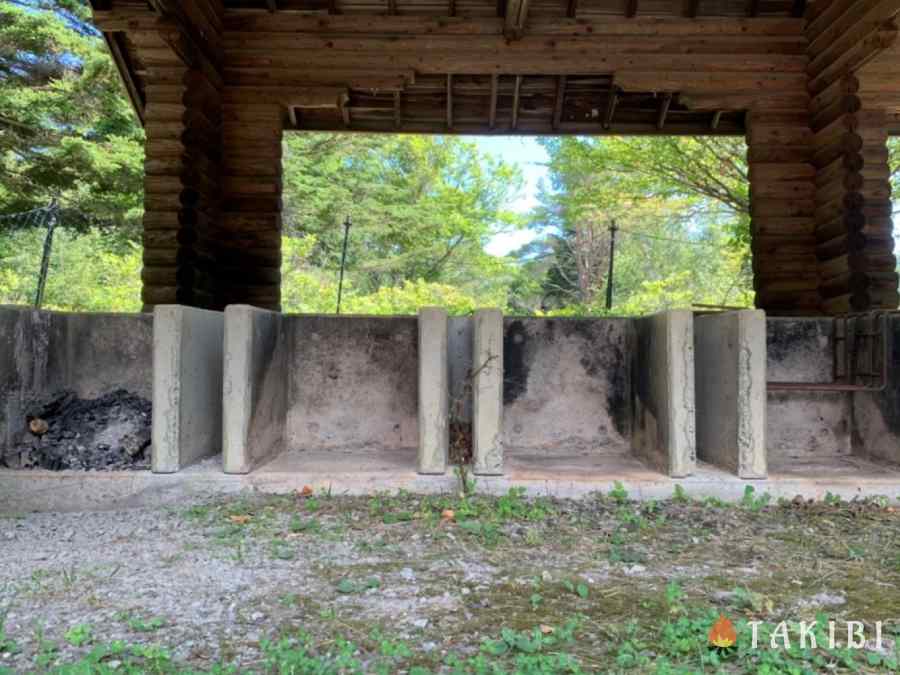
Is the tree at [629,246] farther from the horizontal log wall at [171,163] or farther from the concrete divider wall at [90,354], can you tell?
the concrete divider wall at [90,354]

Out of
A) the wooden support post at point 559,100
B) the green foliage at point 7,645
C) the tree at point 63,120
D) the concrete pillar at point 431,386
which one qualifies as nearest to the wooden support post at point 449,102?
the wooden support post at point 559,100

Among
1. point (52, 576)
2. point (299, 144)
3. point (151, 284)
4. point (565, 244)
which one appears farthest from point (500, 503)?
point (565, 244)

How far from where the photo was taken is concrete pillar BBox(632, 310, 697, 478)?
15.2 ft

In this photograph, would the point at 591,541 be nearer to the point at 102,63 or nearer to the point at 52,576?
the point at 52,576

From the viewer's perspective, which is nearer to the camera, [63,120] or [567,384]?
[567,384]

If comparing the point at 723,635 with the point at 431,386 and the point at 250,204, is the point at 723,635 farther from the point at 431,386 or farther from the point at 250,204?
the point at 250,204

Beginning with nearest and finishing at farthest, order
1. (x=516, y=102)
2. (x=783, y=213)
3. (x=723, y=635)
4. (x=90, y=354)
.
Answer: (x=723, y=635)
(x=90, y=354)
(x=783, y=213)
(x=516, y=102)

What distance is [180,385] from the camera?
15.1 ft

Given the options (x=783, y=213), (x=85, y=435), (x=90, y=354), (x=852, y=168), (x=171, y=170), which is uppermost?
(x=852, y=168)

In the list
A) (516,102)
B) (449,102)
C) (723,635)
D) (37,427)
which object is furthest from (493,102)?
(723,635)

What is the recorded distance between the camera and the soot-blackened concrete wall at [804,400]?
5.61 metres

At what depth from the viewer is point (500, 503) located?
4336mm

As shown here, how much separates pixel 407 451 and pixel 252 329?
176 centimetres

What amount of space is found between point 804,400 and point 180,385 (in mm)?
5199
